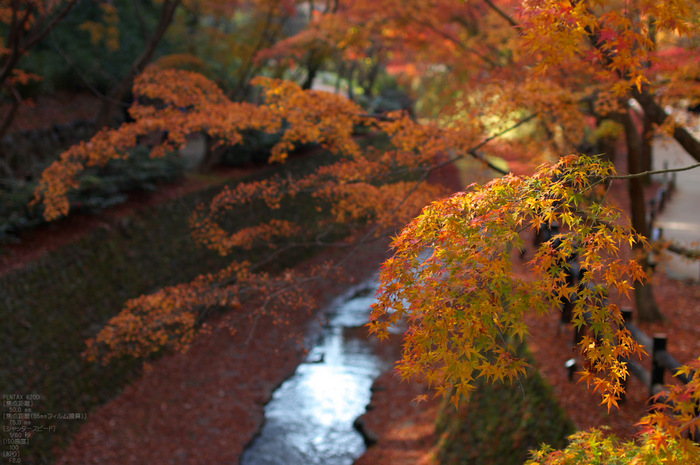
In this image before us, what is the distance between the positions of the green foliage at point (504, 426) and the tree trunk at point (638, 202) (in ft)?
7.66

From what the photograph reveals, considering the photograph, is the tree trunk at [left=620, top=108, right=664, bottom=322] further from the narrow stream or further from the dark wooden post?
the narrow stream

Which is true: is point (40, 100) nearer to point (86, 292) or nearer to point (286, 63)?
point (286, 63)

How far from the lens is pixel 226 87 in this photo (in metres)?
14.2

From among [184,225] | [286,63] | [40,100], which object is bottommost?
[184,225]

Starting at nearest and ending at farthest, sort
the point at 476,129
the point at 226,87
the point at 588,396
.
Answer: the point at 588,396
the point at 476,129
the point at 226,87

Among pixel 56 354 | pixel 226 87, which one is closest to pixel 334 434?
pixel 56 354

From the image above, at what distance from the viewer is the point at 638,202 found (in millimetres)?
7309

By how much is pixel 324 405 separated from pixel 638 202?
5962 mm

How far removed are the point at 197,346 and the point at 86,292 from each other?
92.9 inches

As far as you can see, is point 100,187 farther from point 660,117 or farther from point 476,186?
point 660,117

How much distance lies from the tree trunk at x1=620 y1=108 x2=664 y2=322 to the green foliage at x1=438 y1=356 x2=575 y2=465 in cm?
234

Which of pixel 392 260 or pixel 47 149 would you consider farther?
pixel 47 149

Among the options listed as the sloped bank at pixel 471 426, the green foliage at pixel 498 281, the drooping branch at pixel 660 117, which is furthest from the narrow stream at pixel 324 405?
the drooping branch at pixel 660 117

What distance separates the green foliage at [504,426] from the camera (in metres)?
5.52
